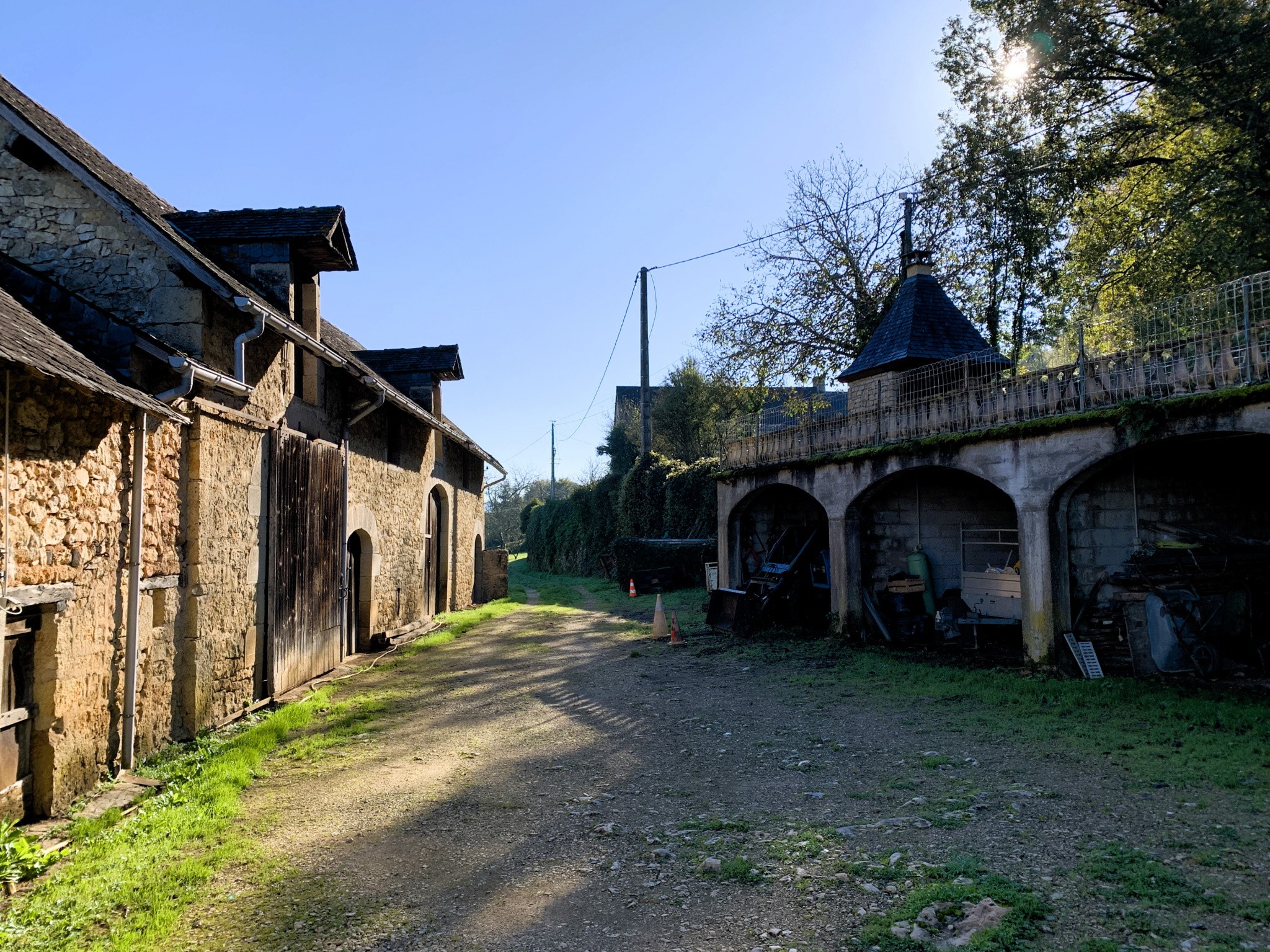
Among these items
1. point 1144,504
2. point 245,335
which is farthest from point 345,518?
point 1144,504

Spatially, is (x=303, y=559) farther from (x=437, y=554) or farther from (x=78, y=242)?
(x=437, y=554)

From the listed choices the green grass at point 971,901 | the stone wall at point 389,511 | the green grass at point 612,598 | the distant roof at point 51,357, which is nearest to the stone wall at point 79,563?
the distant roof at point 51,357

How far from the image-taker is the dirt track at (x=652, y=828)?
3.89 m

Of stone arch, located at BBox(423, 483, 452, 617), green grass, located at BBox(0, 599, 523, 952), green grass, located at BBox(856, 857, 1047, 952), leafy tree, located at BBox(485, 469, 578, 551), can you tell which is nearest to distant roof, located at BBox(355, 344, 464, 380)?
stone arch, located at BBox(423, 483, 452, 617)

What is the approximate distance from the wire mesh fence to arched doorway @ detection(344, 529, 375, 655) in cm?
843

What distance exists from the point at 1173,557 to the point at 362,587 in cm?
1207

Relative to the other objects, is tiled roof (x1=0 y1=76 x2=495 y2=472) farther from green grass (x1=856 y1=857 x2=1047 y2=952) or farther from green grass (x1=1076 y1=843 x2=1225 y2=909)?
green grass (x1=1076 y1=843 x2=1225 y2=909)

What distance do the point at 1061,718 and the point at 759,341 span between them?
18.3 meters

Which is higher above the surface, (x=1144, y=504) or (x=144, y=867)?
(x=1144, y=504)

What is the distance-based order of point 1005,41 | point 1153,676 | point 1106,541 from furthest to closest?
point 1005,41 < point 1106,541 < point 1153,676

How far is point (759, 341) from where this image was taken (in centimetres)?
2491

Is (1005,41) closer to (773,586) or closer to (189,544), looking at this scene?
(773,586)

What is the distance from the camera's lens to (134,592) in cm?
643

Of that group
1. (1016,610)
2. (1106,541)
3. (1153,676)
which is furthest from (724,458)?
(1153,676)
